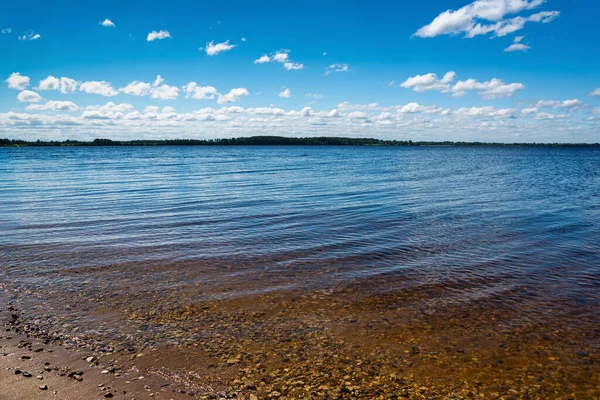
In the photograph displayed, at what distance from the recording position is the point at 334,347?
724 cm

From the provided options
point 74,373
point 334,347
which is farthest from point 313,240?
point 74,373

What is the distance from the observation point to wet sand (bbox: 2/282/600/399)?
19.9ft

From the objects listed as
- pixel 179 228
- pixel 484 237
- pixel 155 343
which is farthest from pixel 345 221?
pixel 155 343

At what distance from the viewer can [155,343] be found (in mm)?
7270

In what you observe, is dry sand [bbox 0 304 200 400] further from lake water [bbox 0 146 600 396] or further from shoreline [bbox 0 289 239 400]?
lake water [bbox 0 146 600 396]

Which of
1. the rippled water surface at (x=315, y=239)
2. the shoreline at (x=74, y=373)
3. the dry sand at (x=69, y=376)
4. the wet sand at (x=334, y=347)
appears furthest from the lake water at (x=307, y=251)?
the dry sand at (x=69, y=376)

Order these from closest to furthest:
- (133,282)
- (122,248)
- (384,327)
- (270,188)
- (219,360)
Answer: (219,360), (384,327), (133,282), (122,248), (270,188)

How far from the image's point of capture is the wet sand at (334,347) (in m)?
6.07

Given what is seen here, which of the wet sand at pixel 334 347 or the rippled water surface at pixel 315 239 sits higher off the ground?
the rippled water surface at pixel 315 239

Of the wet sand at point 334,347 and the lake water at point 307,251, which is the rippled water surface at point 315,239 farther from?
the wet sand at point 334,347

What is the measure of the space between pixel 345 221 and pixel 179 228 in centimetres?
759

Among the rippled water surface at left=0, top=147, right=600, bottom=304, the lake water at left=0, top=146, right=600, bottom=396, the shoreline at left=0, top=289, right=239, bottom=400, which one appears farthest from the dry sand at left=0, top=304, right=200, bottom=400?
the rippled water surface at left=0, top=147, right=600, bottom=304

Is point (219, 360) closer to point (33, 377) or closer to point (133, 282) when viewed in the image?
point (33, 377)

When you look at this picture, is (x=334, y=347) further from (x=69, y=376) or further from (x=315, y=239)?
(x=315, y=239)
